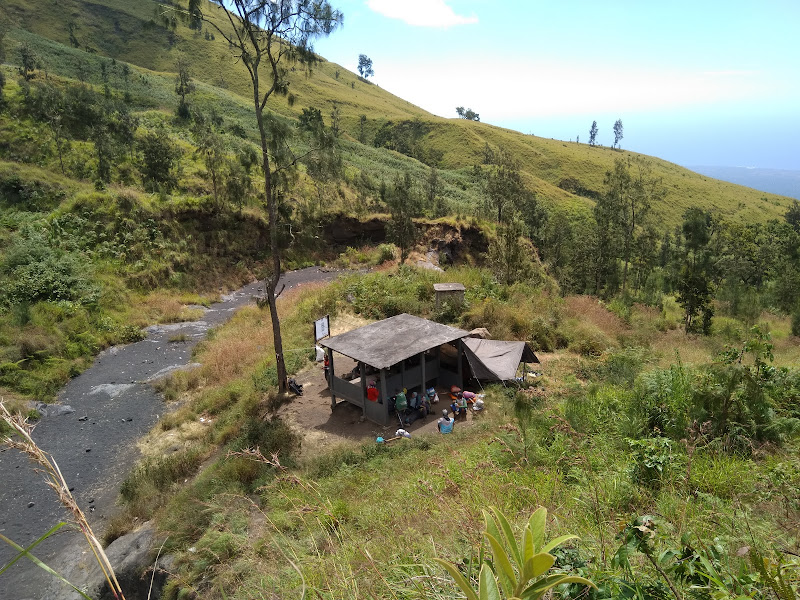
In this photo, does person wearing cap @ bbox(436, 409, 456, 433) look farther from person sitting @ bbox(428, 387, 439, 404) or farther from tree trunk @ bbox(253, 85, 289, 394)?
tree trunk @ bbox(253, 85, 289, 394)

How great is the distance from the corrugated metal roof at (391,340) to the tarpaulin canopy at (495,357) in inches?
32.1

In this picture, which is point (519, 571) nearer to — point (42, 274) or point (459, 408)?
point (459, 408)

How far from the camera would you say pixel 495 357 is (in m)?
14.4

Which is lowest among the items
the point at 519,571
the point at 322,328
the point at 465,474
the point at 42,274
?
the point at 322,328

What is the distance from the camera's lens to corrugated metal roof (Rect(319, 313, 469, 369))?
41.4ft

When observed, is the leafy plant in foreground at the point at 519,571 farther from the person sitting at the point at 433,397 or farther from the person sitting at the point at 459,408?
the person sitting at the point at 433,397

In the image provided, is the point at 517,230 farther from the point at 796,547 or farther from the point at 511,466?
the point at 796,547

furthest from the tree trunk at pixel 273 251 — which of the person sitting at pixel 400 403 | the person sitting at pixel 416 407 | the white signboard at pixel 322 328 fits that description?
the person sitting at pixel 416 407

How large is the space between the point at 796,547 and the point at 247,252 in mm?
33850

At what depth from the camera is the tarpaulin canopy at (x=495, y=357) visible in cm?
1392

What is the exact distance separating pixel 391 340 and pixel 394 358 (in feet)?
4.08

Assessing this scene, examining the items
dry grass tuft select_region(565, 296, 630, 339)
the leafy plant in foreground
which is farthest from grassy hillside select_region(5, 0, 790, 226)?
the leafy plant in foreground

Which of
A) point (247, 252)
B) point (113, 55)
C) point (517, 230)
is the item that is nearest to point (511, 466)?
point (517, 230)

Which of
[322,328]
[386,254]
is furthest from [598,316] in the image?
A: [386,254]
